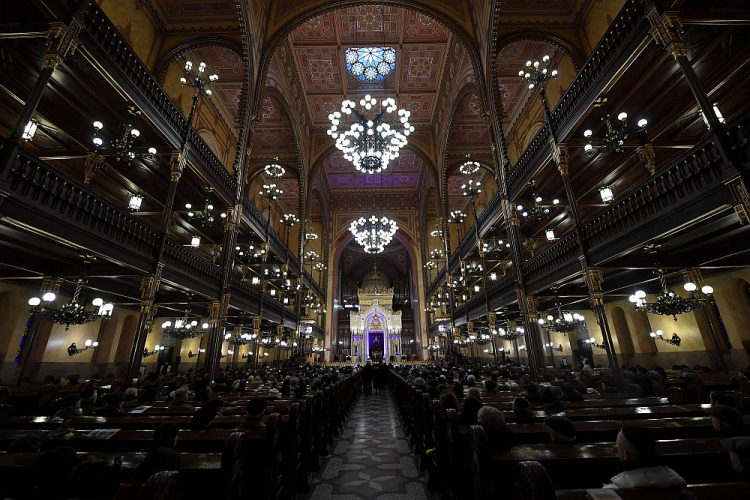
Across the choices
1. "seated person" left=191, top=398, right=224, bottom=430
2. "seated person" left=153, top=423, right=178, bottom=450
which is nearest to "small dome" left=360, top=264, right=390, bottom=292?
"seated person" left=191, top=398, right=224, bottom=430

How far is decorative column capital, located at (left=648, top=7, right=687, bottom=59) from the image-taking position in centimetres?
622

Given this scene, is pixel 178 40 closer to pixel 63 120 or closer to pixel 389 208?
pixel 63 120

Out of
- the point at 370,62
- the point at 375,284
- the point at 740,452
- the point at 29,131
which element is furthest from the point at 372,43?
the point at 375,284

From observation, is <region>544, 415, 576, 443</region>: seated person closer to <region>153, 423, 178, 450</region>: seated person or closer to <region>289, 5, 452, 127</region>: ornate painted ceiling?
<region>153, 423, 178, 450</region>: seated person

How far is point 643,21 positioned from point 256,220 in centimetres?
1646

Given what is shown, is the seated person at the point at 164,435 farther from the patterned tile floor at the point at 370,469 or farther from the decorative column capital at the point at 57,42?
the decorative column capital at the point at 57,42

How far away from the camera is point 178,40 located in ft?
44.0

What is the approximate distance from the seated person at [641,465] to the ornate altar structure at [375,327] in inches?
1313

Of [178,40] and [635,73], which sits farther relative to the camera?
[178,40]

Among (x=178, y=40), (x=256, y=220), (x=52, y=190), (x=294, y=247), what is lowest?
(x=52, y=190)

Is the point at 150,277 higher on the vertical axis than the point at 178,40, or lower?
lower

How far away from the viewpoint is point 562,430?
103 inches

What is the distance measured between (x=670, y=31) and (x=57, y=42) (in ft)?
40.8

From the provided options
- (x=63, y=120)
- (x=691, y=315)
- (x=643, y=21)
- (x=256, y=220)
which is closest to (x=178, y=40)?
(x=63, y=120)
